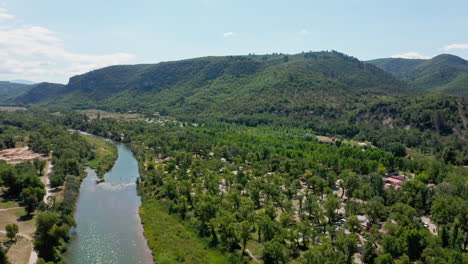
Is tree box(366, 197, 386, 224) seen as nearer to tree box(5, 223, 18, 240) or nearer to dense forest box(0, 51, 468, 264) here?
dense forest box(0, 51, 468, 264)

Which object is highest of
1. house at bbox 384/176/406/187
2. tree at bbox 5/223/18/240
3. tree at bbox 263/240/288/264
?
tree at bbox 5/223/18/240

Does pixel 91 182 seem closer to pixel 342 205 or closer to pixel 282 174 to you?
pixel 282 174

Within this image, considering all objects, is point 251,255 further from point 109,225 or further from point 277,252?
point 109,225

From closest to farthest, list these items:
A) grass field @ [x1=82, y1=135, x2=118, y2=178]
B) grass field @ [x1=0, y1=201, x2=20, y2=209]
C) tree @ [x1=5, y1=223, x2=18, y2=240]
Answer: tree @ [x1=5, y1=223, x2=18, y2=240] < grass field @ [x1=0, y1=201, x2=20, y2=209] < grass field @ [x1=82, y1=135, x2=118, y2=178]

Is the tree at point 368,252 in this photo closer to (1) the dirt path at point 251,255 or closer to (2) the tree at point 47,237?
(1) the dirt path at point 251,255

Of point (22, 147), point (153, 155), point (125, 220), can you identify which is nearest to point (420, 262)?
point (125, 220)

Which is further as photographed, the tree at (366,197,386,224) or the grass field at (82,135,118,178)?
the grass field at (82,135,118,178)

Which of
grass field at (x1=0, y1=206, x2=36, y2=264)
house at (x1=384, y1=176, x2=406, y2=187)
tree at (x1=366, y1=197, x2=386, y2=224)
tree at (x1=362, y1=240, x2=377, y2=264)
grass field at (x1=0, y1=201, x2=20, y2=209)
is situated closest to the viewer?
tree at (x1=362, y1=240, x2=377, y2=264)

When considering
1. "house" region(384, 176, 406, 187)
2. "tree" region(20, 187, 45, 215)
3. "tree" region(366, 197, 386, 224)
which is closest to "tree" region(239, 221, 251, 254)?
"tree" region(366, 197, 386, 224)

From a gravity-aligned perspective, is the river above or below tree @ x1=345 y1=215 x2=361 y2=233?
below
